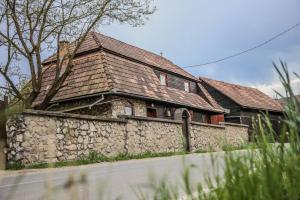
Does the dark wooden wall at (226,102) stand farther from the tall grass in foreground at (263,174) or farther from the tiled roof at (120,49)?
the tall grass in foreground at (263,174)

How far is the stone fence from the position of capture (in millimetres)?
16531

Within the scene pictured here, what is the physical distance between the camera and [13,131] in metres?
16.5

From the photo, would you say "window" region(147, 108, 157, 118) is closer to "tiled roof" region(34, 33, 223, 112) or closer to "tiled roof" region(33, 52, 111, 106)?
"tiled roof" region(34, 33, 223, 112)

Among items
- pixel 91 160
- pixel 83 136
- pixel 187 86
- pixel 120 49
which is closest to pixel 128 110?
pixel 83 136

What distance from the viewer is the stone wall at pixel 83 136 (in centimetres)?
1653

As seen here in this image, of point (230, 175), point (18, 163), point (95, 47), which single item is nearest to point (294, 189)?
point (230, 175)

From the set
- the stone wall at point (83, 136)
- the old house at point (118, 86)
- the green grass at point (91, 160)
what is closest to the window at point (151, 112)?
the old house at point (118, 86)

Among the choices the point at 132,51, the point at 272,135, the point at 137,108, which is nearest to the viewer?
the point at 272,135

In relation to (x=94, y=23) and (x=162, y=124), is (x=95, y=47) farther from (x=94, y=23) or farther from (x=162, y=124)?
(x=162, y=124)

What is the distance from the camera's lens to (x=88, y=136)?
64.6 ft

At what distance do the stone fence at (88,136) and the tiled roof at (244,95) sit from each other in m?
17.7

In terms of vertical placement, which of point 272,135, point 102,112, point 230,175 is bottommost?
point 230,175

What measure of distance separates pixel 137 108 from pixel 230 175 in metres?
24.2

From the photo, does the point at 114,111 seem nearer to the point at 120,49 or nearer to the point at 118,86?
the point at 118,86
